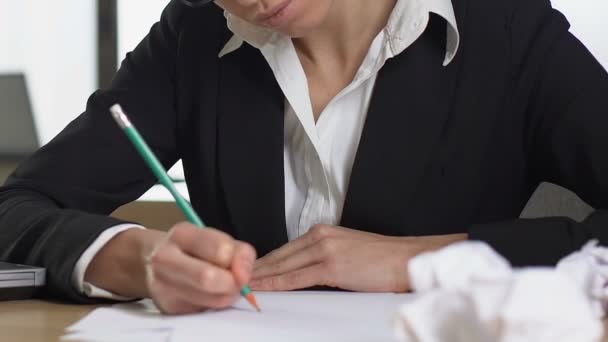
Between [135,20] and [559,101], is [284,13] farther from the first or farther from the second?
[135,20]

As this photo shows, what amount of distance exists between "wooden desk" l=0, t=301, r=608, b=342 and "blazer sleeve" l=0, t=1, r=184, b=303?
4 cm

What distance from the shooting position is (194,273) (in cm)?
93

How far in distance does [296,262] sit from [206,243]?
32 centimetres

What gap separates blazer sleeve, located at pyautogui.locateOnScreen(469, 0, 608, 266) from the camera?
1412 mm

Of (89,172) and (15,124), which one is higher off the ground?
(89,172)

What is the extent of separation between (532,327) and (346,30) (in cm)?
105

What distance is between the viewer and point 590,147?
141 cm

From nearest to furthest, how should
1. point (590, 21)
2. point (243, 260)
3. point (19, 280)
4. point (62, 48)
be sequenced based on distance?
1. point (243, 260)
2. point (19, 280)
3. point (590, 21)
4. point (62, 48)

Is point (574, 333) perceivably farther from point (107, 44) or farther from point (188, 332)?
point (107, 44)

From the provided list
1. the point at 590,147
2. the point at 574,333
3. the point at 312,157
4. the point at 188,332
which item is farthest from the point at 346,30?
the point at 574,333

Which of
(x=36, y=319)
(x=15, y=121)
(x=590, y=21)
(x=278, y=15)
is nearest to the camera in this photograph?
(x=36, y=319)

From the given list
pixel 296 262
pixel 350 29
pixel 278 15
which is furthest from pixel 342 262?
pixel 350 29

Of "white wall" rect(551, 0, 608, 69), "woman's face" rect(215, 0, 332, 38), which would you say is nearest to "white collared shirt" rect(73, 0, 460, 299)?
"woman's face" rect(215, 0, 332, 38)

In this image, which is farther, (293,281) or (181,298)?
(293,281)
